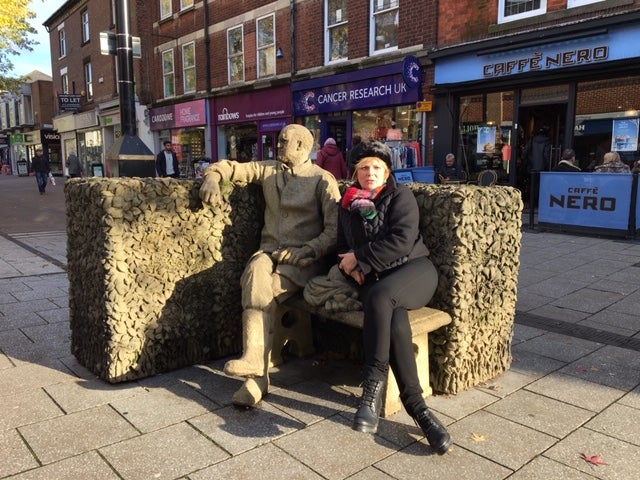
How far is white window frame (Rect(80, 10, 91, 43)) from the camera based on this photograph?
27562 mm

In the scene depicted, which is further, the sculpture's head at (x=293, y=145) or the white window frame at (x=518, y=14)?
the white window frame at (x=518, y=14)

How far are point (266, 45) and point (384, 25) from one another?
16.3 feet

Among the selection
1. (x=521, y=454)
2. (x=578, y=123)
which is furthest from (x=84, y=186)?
(x=578, y=123)

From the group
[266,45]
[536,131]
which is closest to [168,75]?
[266,45]

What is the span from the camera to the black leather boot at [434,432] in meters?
2.47

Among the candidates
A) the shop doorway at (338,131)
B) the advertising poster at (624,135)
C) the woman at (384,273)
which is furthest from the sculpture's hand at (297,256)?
the shop doorway at (338,131)

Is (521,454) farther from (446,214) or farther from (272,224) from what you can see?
(272,224)

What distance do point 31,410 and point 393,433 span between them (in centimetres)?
199

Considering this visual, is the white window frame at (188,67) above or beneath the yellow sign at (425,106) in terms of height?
above

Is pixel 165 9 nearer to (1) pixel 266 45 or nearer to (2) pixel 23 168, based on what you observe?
(1) pixel 266 45

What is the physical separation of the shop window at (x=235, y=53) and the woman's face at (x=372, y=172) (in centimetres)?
1631

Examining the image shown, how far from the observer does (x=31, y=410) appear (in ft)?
9.54

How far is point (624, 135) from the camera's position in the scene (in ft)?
33.5

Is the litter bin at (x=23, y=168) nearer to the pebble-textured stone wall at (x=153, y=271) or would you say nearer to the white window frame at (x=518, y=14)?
the white window frame at (x=518, y=14)
